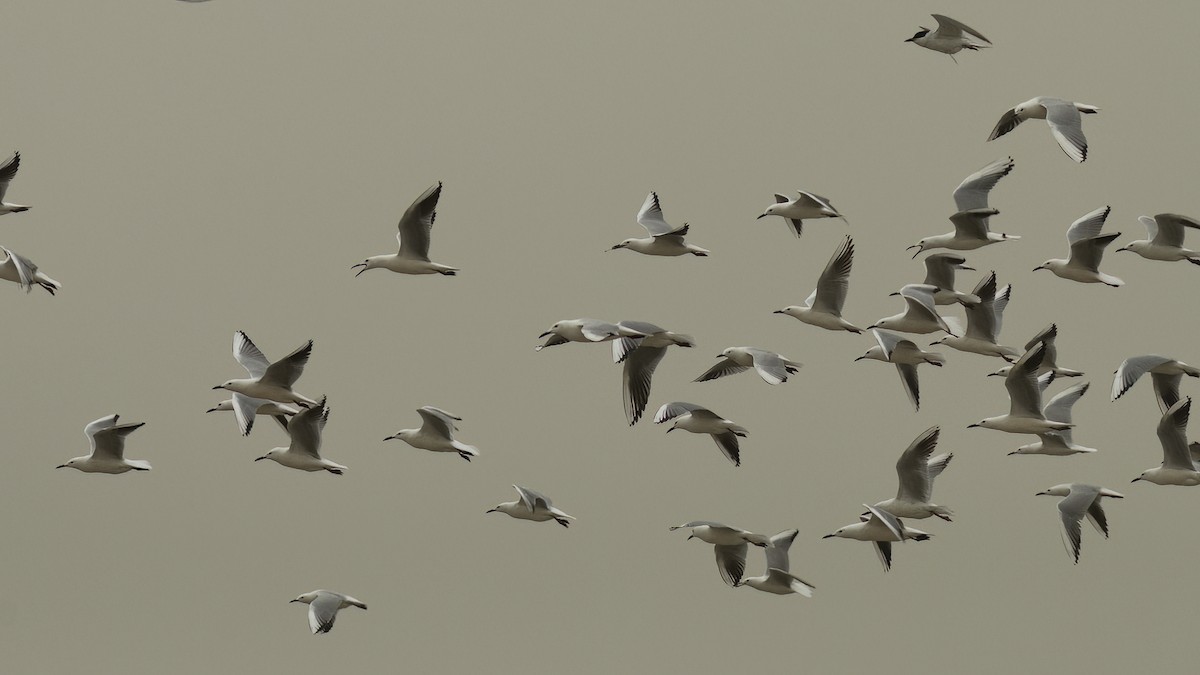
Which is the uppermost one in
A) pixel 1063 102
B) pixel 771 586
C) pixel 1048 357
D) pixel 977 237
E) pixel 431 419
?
pixel 1063 102

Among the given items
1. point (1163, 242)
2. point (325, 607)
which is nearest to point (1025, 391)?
point (1163, 242)

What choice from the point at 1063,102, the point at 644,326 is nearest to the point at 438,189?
the point at 644,326

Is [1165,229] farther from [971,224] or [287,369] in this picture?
[287,369]

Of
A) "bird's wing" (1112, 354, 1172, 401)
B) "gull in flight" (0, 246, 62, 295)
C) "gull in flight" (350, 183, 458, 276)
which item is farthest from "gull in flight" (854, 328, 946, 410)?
"gull in flight" (0, 246, 62, 295)

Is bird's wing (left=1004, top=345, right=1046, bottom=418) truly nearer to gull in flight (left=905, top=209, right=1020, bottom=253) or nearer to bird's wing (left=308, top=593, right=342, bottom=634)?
gull in flight (left=905, top=209, right=1020, bottom=253)

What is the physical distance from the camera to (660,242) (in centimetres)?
2084

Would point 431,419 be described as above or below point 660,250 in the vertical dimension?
below

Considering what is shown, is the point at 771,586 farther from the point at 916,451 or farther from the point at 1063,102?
the point at 1063,102

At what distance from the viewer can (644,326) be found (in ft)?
66.3

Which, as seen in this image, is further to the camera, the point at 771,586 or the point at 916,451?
the point at 771,586

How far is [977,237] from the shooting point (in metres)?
20.3

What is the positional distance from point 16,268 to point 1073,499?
44.0ft

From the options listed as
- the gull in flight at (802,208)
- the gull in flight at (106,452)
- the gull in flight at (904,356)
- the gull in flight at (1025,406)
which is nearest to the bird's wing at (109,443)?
the gull in flight at (106,452)

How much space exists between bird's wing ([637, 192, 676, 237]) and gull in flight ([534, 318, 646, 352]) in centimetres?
160
